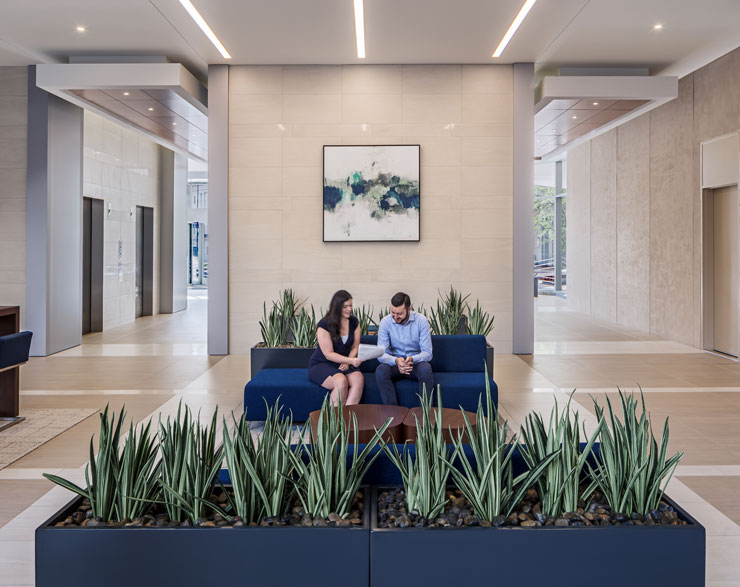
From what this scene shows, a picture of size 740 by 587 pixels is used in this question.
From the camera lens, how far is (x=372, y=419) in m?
3.96

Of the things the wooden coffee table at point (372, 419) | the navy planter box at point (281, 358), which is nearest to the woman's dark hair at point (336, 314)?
the wooden coffee table at point (372, 419)

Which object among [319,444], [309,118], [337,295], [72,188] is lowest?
[319,444]

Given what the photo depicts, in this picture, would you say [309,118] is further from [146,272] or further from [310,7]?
[146,272]

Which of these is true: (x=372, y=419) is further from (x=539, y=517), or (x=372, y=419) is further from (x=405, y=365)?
(x=539, y=517)

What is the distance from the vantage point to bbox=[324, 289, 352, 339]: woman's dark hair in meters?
5.16

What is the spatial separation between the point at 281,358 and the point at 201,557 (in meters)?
4.32

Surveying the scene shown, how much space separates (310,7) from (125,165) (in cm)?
694

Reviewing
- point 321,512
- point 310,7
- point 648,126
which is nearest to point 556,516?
point 321,512

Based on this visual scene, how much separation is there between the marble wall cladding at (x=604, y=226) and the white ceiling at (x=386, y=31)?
13.4ft

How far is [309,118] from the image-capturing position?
8570 millimetres

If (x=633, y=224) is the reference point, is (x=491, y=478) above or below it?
below

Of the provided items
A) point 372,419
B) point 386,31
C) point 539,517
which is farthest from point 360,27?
point 539,517

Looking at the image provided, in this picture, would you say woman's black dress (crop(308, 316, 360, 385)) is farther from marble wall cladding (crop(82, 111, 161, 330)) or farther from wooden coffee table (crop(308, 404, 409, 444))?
marble wall cladding (crop(82, 111, 161, 330))

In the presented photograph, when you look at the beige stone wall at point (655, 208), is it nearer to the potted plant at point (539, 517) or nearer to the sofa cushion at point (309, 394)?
the sofa cushion at point (309, 394)
